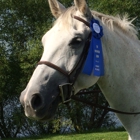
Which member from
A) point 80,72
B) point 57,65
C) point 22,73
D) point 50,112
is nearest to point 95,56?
point 80,72

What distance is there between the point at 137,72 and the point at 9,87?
14635 millimetres

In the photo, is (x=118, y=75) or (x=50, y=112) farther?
(x=118, y=75)

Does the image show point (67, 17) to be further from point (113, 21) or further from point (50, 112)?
point (50, 112)

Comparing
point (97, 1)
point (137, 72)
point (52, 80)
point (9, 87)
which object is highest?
point (52, 80)

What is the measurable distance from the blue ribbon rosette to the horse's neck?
0.21ft

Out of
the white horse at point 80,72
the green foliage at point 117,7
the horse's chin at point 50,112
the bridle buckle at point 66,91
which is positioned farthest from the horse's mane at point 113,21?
the green foliage at point 117,7

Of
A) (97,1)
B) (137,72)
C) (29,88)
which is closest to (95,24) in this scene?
(137,72)

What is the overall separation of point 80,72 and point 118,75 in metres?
0.34

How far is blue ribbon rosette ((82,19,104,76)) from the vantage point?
98.3 inches

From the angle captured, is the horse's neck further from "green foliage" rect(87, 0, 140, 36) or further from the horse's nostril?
"green foliage" rect(87, 0, 140, 36)

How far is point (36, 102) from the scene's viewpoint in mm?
2213

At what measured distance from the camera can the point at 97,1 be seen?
598 inches

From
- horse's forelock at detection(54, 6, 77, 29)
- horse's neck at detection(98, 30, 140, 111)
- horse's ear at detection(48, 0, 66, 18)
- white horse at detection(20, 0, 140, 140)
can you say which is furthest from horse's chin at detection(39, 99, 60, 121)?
horse's ear at detection(48, 0, 66, 18)

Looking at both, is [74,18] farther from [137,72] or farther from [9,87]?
[9,87]
